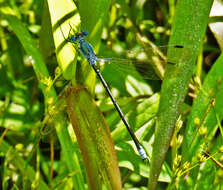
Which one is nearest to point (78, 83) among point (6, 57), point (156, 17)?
point (6, 57)

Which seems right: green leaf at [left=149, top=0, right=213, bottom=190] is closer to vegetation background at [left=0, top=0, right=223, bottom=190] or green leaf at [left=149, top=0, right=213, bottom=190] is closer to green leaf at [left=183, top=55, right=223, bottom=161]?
vegetation background at [left=0, top=0, right=223, bottom=190]

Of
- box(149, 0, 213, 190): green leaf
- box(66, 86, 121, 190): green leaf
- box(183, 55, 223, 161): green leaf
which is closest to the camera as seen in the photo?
box(66, 86, 121, 190): green leaf

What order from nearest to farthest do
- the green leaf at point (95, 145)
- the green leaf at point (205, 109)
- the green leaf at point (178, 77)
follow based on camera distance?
1. the green leaf at point (95, 145)
2. the green leaf at point (178, 77)
3. the green leaf at point (205, 109)

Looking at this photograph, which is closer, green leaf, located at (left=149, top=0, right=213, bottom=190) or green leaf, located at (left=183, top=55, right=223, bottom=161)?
green leaf, located at (left=149, top=0, right=213, bottom=190)

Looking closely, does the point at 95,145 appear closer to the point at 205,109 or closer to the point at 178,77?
the point at 178,77

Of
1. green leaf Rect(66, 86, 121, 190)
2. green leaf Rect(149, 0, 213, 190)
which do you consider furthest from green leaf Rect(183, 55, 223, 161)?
green leaf Rect(66, 86, 121, 190)

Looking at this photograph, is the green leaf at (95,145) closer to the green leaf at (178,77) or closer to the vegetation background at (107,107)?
the vegetation background at (107,107)

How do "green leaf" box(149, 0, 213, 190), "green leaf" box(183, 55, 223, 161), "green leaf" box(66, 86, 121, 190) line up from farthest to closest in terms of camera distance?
"green leaf" box(183, 55, 223, 161), "green leaf" box(149, 0, 213, 190), "green leaf" box(66, 86, 121, 190)

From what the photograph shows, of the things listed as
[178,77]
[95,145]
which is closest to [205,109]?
[178,77]

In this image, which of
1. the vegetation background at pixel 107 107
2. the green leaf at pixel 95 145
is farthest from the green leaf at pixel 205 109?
the green leaf at pixel 95 145
